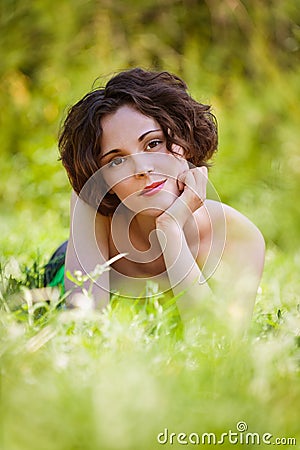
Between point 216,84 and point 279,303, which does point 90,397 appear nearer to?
point 279,303

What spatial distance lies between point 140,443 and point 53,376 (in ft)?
0.66

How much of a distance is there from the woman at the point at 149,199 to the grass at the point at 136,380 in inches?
9.3

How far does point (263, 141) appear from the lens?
3.90m

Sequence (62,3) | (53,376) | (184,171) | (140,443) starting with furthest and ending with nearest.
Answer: (62,3) → (184,171) → (53,376) → (140,443)

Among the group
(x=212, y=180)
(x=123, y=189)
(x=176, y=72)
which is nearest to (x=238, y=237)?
(x=123, y=189)

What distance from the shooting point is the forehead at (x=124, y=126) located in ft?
5.42

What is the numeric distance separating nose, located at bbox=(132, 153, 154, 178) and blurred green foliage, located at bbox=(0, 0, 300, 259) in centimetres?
187

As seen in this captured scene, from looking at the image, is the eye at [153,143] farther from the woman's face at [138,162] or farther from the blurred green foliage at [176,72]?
the blurred green foliage at [176,72]

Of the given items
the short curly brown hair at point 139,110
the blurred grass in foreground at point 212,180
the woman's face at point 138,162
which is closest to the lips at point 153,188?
the woman's face at point 138,162

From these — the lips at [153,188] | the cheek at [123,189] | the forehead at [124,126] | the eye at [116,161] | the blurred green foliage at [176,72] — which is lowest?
the lips at [153,188]

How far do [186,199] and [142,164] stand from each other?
15 cm

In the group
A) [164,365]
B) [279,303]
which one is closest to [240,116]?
[279,303]

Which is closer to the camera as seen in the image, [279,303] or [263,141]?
[279,303]

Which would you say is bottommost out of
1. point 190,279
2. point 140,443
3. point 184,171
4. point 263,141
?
point 140,443
